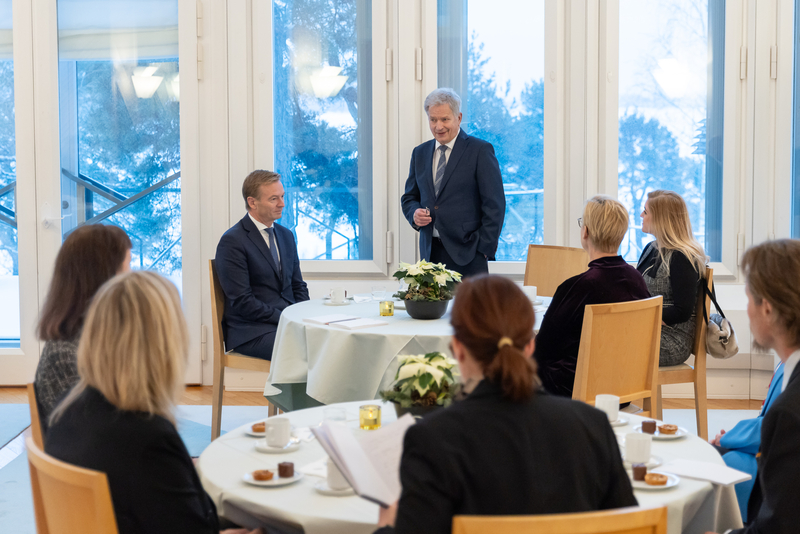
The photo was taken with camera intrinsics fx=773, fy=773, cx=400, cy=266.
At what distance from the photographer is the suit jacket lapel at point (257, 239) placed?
396cm

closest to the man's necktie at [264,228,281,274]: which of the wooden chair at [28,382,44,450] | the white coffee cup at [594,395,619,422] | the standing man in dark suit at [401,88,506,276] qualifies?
the standing man in dark suit at [401,88,506,276]

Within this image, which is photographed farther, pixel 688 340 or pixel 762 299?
pixel 688 340

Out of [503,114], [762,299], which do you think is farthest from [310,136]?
[762,299]

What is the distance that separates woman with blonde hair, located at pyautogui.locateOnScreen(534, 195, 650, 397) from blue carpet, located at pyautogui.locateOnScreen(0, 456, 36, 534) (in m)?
1.95

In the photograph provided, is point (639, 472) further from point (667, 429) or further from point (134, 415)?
point (134, 415)

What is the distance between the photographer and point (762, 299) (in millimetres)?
1664

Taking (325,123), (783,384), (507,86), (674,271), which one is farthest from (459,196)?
(783,384)

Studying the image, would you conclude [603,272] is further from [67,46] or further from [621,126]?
[67,46]

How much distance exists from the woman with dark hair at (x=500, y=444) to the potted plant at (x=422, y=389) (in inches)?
14.3

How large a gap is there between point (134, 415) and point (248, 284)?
245 centimetres

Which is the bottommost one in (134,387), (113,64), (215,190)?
(134,387)

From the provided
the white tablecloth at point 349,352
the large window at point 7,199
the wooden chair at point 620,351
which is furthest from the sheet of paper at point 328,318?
the large window at point 7,199

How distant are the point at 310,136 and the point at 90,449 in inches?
150

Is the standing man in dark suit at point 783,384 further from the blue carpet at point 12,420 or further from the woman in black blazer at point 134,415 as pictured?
the blue carpet at point 12,420
